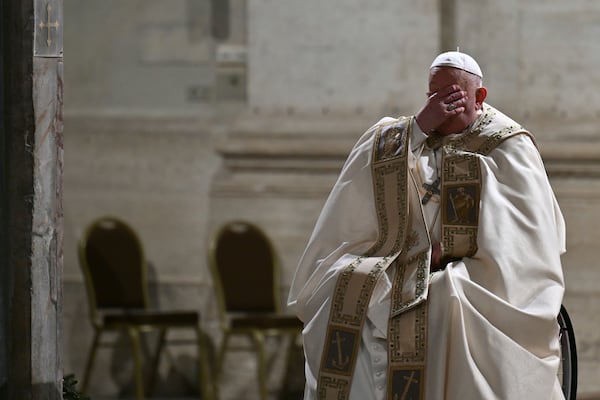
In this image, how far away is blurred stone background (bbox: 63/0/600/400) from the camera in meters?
7.91

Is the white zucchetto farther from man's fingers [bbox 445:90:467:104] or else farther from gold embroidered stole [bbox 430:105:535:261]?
gold embroidered stole [bbox 430:105:535:261]

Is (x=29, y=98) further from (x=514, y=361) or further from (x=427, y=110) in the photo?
(x=514, y=361)

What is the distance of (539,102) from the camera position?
7.94m

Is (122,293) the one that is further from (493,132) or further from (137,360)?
(493,132)

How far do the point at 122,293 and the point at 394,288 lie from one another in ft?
→ 12.9

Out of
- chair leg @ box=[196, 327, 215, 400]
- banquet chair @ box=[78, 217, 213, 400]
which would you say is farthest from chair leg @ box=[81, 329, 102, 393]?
chair leg @ box=[196, 327, 215, 400]

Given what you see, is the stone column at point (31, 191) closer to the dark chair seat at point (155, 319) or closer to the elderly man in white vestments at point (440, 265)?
the elderly man in white vestments at point (440, 265)

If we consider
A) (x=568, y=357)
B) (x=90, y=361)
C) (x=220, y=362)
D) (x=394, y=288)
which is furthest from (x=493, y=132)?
(x=90, y=361)

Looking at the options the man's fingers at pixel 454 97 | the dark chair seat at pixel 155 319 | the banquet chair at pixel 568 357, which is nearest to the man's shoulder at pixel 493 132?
the man's fingers at pixel 454 97

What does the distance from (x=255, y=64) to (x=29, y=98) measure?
12.8 feet

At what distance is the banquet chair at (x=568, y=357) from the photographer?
4707mm

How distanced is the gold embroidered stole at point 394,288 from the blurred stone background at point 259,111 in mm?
3281

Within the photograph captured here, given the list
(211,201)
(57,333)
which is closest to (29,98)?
(57,333)

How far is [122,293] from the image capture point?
8203 millimetres
